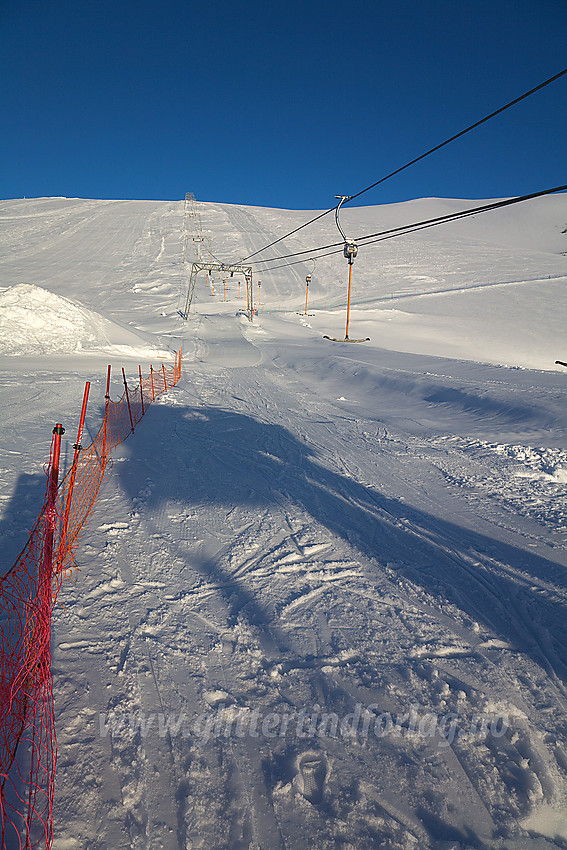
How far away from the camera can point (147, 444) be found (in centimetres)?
808

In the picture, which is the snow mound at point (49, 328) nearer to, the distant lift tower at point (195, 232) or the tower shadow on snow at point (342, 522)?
the tower shadow on snow at point (342, 522)

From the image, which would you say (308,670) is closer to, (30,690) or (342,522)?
(30,690)

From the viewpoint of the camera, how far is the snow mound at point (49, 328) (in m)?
16.3

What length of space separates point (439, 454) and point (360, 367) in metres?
7.73

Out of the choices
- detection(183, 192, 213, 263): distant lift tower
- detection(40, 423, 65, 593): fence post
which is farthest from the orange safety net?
detection(183, 192, 213, 263): distant lift tower

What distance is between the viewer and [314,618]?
3953 millimetres

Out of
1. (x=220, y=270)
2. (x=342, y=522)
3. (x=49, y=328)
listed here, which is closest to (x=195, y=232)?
(x=220, y=270)

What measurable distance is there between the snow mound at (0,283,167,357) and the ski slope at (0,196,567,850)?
528 cm

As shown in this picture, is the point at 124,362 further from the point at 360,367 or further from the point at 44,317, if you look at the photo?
the point at 360,367

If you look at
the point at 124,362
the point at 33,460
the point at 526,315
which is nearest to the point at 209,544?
the point at 33,460

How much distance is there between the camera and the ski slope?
2.53m

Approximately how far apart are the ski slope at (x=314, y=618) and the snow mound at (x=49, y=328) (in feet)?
17.3

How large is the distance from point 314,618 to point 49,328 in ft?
57.2

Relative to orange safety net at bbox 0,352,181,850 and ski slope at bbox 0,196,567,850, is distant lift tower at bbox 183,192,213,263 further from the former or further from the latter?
orange safety net at bbox 0,352,181,850
